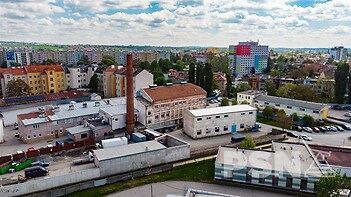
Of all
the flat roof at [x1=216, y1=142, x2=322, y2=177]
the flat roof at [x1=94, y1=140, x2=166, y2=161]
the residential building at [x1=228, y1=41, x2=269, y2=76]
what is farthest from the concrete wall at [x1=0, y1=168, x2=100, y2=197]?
the residential building at [x1=228, y1=41, x2=269, y2=76]

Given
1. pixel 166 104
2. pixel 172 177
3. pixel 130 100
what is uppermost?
pixel 130 100

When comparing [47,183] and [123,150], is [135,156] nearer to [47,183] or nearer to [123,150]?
[123,150]

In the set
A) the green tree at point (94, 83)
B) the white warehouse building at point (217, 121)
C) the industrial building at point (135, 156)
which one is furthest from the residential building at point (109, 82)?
the industrial building at point (135, 156)

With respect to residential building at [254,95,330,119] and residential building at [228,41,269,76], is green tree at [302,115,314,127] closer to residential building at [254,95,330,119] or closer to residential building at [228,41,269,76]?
residential building at [254,95,330,119]

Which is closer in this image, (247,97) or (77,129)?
(77,129)

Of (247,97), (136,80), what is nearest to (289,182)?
(247,97)

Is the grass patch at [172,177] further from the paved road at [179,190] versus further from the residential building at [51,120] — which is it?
the residential building at [51,120]

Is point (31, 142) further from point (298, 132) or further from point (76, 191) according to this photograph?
point (298, 132)

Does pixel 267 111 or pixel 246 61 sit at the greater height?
pixel 246 61
